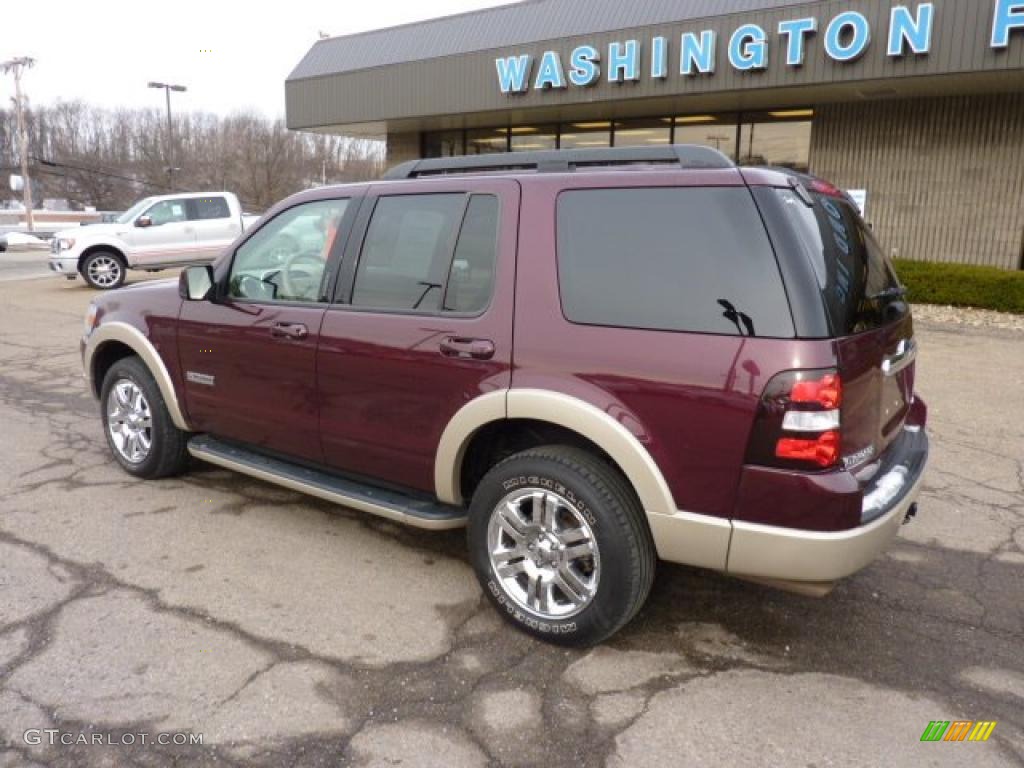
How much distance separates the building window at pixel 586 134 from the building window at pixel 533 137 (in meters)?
0.24

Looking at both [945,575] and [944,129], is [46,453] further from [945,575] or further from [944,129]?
[944,129]

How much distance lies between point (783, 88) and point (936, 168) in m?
3.19

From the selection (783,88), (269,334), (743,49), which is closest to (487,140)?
(743,49)

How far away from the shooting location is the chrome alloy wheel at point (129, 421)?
4.78 meters

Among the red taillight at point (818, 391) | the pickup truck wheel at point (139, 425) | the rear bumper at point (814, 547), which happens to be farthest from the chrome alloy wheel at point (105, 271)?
the red taillight at point (818, 391)

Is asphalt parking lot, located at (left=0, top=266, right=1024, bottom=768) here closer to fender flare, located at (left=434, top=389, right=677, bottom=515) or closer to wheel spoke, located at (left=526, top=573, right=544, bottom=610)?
wheel spoke, located at (left=526, top=573, right=544, bottom=610)

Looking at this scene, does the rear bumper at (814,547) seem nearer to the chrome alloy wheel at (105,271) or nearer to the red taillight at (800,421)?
the red taillight at (800,421)

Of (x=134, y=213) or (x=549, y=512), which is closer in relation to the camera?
(x=549, y=512)

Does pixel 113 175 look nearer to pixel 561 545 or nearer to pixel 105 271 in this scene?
pixel 105 271

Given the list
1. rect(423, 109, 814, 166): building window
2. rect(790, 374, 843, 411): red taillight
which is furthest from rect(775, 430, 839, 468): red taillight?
rect(423, 109, 814, 166): building window

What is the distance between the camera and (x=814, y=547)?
2.57 m

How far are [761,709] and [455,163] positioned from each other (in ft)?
8.53

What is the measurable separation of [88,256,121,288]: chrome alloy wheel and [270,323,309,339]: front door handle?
1393 centimetres

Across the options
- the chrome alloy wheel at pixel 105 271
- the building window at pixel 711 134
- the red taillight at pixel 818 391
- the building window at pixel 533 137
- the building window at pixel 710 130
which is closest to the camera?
the red taillight at pixel 818 391
